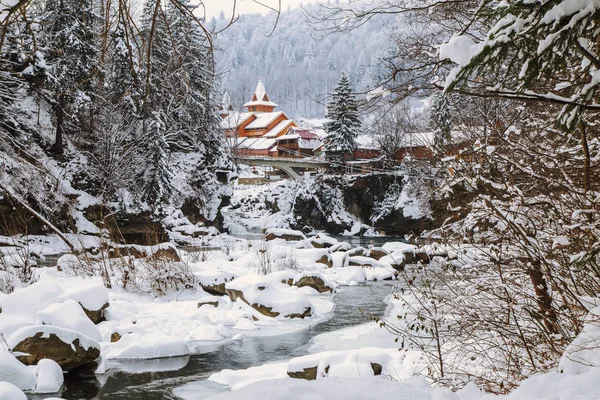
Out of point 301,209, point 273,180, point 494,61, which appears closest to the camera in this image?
point 494,61

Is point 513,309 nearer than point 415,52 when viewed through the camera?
Yes

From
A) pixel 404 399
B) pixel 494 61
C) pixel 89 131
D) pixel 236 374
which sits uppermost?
pixel 89 131

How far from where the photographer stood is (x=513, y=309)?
414cm

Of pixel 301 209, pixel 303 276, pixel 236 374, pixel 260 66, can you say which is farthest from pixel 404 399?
pixel 260 66

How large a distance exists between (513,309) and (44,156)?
1063 inches

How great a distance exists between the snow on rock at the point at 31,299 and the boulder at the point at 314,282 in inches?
287

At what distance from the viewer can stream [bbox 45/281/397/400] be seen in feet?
21.6

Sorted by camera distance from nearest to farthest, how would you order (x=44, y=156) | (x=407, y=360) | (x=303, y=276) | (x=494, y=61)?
(x=494, y=61) < (x=407, y=360) < (x=303, y=276) < (x=44, y=156)

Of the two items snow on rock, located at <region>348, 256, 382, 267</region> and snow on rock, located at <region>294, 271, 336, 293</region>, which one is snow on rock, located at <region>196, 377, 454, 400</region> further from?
snow on rock, located at <region>348, 256, 382, 267</region>

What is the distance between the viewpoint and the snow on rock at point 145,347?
320 inches

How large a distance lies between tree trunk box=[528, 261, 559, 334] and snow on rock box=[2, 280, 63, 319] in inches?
310

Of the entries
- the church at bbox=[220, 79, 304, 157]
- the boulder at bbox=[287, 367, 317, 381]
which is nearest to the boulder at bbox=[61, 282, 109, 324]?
the boulder at bbox=[287, 367, 317, 381]

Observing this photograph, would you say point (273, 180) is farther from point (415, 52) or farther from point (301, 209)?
point (415, 52)

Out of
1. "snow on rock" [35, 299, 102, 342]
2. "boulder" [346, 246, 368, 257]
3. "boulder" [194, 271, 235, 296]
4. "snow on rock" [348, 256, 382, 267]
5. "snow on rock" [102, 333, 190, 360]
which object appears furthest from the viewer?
"boulder" [346, 246, 368, 257]
